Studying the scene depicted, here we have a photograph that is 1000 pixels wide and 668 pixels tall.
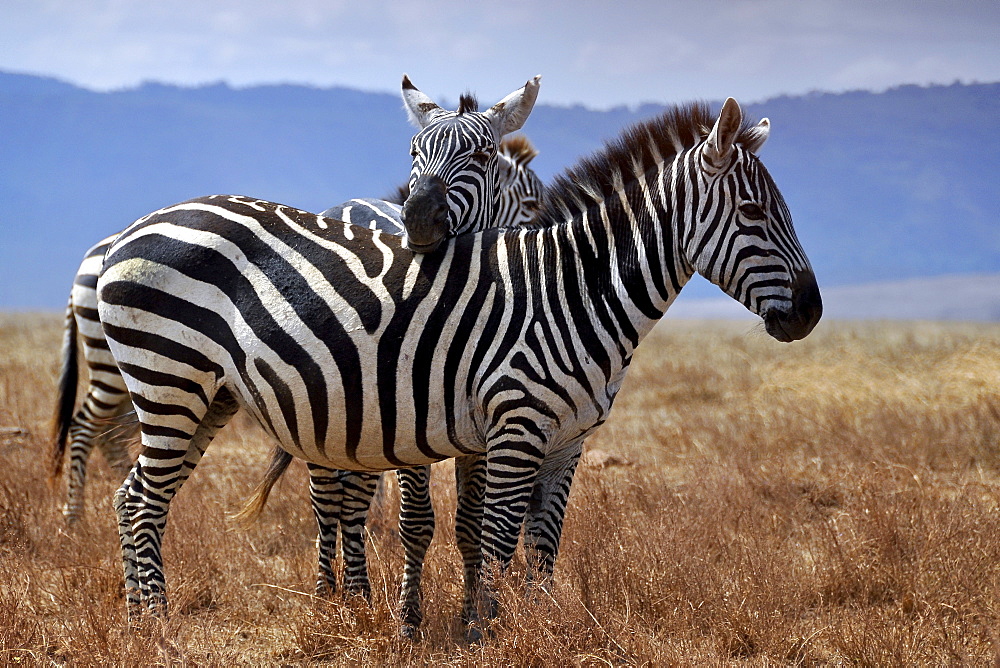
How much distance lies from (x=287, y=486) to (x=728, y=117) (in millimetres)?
4927

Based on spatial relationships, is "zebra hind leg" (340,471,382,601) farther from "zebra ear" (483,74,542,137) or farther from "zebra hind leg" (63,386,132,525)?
"zebra hind leg" (63,386,132,525)

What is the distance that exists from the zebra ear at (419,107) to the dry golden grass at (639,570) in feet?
8.78

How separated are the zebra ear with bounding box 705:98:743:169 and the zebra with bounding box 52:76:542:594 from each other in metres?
1.42

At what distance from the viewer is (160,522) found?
4406 millimetres

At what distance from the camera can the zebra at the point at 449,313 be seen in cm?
396

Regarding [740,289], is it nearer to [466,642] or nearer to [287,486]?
[466,642]

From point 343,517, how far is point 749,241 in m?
2.78

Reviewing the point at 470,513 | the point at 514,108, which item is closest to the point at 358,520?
the point at 470,513

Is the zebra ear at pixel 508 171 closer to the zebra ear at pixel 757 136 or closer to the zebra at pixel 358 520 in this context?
the zebra at pixel 358 520

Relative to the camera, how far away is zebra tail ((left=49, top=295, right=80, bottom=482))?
678cm

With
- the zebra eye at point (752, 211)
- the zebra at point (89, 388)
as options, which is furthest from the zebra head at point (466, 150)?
the zebra eye at point (752, 211)

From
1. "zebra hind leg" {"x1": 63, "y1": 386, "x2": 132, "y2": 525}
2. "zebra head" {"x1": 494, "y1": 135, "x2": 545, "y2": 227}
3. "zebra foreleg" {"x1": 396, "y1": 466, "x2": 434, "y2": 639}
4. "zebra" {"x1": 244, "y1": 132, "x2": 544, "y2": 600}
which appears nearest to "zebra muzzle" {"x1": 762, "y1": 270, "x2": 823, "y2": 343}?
"zebra" {"x1": 244, "y1": 132, "x2": 544, "y2": 600}

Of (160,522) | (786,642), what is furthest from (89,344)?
(786,642)

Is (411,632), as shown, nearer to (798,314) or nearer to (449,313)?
(449,313)
